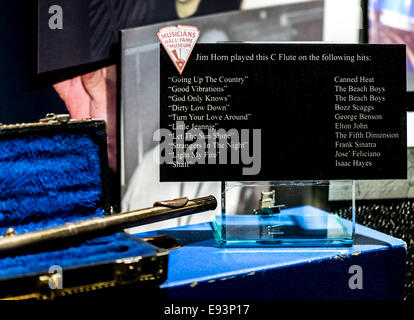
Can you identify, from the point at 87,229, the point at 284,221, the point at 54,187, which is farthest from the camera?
the point at 284,221

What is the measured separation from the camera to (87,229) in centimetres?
134

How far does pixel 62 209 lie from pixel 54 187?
74 millimetres

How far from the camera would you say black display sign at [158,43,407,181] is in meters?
1.51

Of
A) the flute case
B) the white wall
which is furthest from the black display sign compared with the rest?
the white wall

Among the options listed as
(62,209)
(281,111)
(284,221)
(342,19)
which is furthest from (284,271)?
(342,19)

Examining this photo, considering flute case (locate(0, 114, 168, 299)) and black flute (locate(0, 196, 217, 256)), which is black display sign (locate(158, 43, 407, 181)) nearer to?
black flute (locate(0, 196, 217, 256))

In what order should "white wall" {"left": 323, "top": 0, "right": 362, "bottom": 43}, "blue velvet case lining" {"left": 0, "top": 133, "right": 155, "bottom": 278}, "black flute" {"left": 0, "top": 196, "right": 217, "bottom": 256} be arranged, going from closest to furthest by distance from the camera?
"black flute" {"left": 0, "top": 196, "right": 217, "bottom": 256} → "blue velvet case lining" {"left": 0, "top": 133, "right": 155, "bottom": 278} → "white wall" {"left": 323, "top": 0, "right": 362, "bottom": 43}

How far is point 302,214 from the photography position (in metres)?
1.74

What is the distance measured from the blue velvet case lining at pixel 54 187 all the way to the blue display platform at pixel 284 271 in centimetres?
16

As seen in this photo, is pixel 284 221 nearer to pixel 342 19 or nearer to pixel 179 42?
pixel 179 42

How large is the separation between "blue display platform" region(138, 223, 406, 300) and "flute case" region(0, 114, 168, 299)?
0.12 metres
